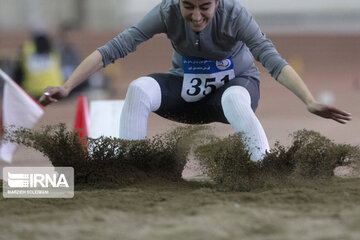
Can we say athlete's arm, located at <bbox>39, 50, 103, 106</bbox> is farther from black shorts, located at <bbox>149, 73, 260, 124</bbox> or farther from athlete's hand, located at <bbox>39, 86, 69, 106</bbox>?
black shorts, located at <bbox>149, 73, 260, 124</bbox>

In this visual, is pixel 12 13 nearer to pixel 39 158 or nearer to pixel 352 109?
pixel 352 109

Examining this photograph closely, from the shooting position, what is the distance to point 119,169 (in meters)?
4.26

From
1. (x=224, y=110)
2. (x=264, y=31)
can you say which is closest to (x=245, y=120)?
(x=224, y=110)

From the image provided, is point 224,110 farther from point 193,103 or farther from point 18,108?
point 18,108

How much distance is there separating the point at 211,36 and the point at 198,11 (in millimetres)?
277

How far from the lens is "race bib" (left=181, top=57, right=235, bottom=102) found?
4.45 meters

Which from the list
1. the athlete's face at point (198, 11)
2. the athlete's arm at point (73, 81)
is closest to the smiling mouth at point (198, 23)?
the athlete's face at point (198, 11)

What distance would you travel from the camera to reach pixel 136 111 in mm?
4273

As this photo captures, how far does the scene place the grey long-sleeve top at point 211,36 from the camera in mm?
4137

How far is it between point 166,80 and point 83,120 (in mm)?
2213

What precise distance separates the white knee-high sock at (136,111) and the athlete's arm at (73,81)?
285 mm

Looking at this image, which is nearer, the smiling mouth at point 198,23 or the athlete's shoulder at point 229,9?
the smiling mouth at point 198,23

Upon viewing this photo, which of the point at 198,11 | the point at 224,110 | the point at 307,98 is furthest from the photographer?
the point at 224,110

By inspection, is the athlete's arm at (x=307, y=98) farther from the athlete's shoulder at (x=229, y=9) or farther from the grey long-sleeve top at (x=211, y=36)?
the athlete's shoulder at (x=229, y=9)
